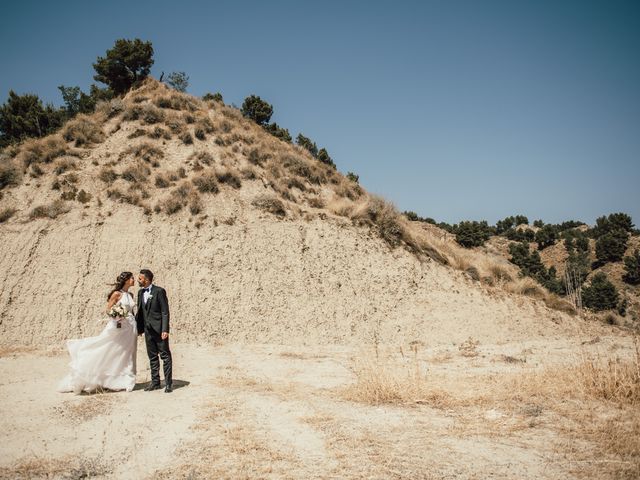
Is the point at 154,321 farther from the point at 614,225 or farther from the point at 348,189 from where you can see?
the point at 614,225

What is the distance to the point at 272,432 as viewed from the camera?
18.7 ft

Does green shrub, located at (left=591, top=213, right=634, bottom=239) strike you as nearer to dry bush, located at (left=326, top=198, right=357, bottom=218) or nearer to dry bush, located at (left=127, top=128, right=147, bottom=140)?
dry bush, located at (left=326, top=198, right=357, bottom=218)

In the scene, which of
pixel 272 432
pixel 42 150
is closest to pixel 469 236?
pixel 42 150

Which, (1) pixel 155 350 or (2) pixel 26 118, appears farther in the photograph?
(2) pixel 26 118

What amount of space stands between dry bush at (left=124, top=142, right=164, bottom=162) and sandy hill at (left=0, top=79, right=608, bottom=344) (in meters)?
0.08

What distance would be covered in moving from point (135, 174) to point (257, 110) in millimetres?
15605

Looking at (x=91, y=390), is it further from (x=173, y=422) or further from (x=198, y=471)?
(x=198, y=471)

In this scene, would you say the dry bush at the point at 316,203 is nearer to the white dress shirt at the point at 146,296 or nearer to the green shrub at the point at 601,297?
the white dress shirt at the point at 146,296

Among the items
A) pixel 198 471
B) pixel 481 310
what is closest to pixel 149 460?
pixel 198 471

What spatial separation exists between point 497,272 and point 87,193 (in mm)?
19287

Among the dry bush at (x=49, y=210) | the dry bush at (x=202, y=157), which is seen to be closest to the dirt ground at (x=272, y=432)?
the dry bush at (x=49, y=210)

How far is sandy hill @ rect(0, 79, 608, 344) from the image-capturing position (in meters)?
14.5

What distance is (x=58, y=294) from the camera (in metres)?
14.2

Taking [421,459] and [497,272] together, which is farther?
[497,272]
